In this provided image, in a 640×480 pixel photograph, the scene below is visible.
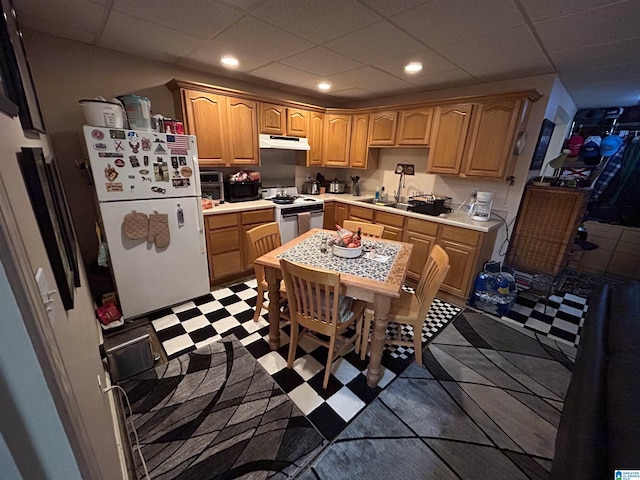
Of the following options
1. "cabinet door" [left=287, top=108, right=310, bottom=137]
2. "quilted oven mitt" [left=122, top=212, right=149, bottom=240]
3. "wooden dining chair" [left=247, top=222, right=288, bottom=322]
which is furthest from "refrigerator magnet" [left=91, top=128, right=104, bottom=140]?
"cabinet door" [left=287, top=108, right=310, bottom=137]

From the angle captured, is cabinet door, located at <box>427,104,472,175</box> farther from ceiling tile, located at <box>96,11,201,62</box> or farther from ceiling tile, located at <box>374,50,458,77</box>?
ceiling tile, located at <box>96,11,201,62</box>

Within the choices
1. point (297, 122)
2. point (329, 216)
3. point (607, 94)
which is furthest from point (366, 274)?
point (607, 94)

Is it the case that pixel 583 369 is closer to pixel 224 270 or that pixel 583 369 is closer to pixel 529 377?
pixel 529 377

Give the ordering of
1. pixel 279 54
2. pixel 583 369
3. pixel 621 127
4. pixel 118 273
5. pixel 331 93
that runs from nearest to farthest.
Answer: pixel 583 369 < pixel 118 273 < pixel 279 54 < pixel 621 127 < pixel 331 93

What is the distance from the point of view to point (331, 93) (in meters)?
3.68

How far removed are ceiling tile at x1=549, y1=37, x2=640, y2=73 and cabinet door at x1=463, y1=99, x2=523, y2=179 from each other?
0.39 metres

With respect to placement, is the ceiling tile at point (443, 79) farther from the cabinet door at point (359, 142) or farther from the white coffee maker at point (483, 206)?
the white coffee maker at point (483, 206)

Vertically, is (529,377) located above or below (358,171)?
below

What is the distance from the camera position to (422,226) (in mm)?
2953

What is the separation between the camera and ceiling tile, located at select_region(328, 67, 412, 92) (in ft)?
8.83

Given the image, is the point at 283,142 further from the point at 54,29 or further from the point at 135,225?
→ the point at 54,29

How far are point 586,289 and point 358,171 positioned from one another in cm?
341

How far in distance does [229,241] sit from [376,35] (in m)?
2.33

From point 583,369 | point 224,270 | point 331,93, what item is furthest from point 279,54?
point 583,369
